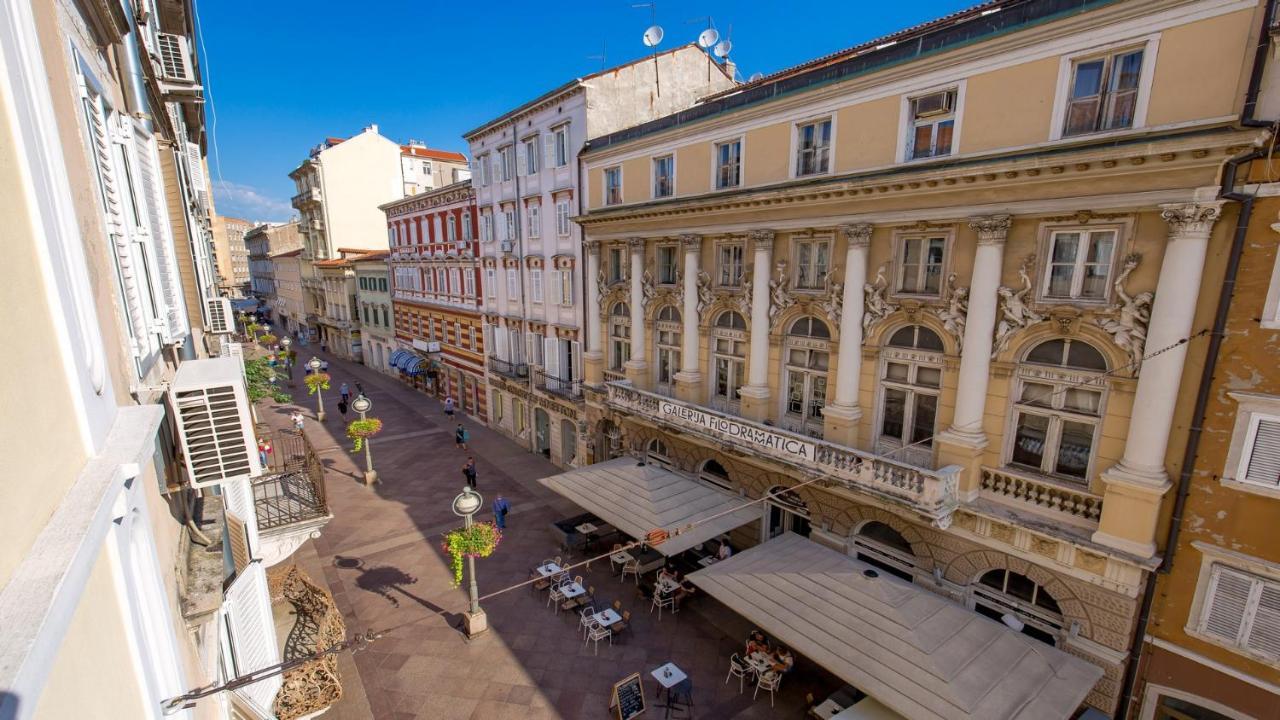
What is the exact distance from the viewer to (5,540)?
1.91 m

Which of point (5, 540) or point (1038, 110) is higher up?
point (1038, 110)

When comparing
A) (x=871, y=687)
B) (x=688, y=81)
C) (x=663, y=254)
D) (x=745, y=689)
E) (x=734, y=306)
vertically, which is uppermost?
(x=688, y=81)

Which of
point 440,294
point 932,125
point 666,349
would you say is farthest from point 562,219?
point 932,125

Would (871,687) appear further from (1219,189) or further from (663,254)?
(663,254)

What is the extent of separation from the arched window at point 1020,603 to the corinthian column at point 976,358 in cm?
192

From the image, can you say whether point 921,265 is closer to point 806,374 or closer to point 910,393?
point 910,393

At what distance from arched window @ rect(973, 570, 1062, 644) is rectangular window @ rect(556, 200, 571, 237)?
17.9 meters

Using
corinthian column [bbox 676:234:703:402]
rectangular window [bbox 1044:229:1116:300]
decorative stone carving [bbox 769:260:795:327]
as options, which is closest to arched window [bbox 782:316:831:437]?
decorative stone carving [bbox 769:260:795:327]

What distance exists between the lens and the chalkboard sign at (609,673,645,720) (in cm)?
1123

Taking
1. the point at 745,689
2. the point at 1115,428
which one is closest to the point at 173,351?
the point at 745,689

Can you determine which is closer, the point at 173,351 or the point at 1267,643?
the point at 173,351

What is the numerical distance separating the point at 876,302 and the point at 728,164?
6062mm

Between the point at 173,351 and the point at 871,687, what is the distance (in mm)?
11310

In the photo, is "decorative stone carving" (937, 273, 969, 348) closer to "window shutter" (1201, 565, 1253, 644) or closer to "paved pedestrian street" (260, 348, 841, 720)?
"window shutter" (1201, 565, 1253, 644)
